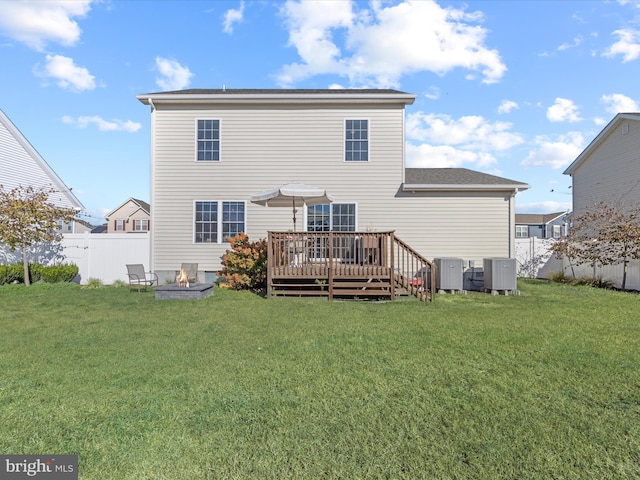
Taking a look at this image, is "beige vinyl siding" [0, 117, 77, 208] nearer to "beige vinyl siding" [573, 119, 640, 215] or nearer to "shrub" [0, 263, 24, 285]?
"shrub" [0, 263, 24, 285]

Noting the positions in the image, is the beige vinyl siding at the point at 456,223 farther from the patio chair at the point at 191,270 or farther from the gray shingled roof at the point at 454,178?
the patio chair at the point at 191,270

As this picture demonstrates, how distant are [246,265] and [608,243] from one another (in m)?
11.5

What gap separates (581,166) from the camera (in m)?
17.1

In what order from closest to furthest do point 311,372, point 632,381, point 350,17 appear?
point 632,381 < point 311,372 < point 350,17

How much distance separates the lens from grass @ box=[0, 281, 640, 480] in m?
2.16

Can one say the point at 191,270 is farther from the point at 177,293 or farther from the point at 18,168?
the point at 18,168

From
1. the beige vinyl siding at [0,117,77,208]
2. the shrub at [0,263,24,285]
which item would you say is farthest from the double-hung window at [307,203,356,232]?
the beige vinyl siding at [0,117,77,208]

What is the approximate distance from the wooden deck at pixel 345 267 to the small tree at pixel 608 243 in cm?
694

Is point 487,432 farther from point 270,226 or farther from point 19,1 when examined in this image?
point 19,1

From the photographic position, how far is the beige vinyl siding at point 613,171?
13.6 metres

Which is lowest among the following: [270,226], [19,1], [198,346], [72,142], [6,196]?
[198,346]

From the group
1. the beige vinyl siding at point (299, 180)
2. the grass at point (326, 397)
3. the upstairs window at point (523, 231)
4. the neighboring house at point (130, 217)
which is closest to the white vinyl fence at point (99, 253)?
the beige vinyl siding at point (299, 180)

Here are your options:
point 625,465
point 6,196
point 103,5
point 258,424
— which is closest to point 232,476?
point 258,424

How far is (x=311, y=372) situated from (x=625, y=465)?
95.7 inches
